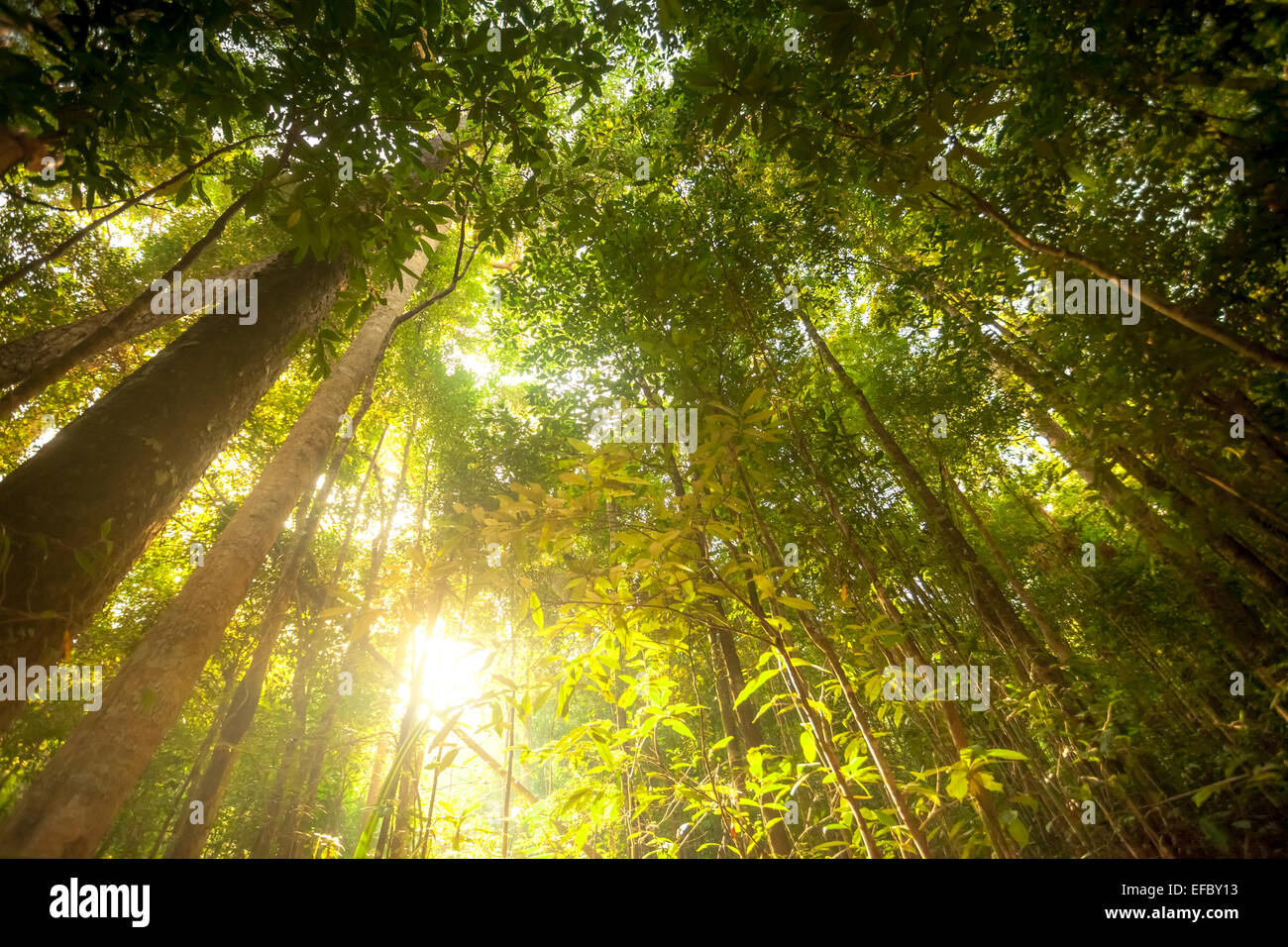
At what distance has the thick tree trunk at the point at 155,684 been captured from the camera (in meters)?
1.22

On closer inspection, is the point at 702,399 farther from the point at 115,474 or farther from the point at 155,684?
the point at 155,684

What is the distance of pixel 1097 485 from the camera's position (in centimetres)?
216

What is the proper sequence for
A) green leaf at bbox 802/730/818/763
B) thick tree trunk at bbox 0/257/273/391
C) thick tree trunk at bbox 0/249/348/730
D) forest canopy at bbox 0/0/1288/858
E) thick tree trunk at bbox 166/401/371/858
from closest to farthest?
thick tree trunk at bbox 0/249/348/730, forest canopy at bbox 0/0/1288/858, green leaf at bbox 802/730/818/763, thick tree trunk at bbox 0/257/273/391, thick tree trunk at bbox 166/401/371/858

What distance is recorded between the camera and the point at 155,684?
1.57 m

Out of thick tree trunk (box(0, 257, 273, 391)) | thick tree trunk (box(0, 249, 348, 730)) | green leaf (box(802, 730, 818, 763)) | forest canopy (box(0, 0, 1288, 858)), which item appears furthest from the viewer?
thick tree trunk (box(0, 257, 273, 391))

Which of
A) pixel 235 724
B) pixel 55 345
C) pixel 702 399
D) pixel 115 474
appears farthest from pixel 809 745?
pixel 235 724

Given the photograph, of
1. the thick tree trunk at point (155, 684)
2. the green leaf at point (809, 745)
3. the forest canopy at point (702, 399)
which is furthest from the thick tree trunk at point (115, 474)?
the green leaf at point (809, 745)

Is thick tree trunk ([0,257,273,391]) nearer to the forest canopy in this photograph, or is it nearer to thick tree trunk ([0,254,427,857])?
the forest canopy

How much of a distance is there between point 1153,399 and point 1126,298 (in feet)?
1.65

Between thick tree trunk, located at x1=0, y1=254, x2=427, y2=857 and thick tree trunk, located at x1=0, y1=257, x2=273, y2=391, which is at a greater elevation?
thick tree trunk, located at x1=0, y1=257, x2=273, y2=391

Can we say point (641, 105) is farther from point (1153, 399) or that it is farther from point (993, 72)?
point (1153, 399)

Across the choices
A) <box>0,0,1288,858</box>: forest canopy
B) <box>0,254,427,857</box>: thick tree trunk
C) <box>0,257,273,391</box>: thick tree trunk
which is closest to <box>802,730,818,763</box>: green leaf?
<box>0,0,1288,858</box>: forest canopy

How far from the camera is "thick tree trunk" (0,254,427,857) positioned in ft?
4.00
